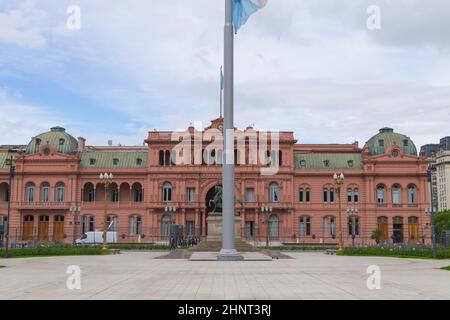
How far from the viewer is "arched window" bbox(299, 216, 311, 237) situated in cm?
8938

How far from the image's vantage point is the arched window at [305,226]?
89375 millimetres

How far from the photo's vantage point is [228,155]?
35156mm

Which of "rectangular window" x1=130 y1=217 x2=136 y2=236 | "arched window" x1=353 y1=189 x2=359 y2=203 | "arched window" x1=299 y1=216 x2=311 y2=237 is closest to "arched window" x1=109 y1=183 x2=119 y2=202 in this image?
"rectangular window" x1=130 y1=217 x2=136 y2=236

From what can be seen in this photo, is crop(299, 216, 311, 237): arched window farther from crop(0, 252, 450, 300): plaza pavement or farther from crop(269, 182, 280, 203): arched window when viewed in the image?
crop(0, 252, 450, 300): plaza pavement

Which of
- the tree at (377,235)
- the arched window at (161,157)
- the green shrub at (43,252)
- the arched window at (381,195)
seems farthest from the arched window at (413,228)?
the green shrub at (43,252)

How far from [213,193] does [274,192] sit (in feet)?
31.5

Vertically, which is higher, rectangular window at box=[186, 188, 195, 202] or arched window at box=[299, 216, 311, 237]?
rectangular window at box=[186, 188, 195, 202]

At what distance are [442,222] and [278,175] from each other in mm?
45431

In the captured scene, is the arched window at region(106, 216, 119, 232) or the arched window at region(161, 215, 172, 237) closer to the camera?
the arched window at region(161, 215, 172, 237)

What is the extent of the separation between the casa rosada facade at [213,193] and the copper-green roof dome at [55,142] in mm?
1473

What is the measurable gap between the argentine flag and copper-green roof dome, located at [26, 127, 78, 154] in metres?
62.2

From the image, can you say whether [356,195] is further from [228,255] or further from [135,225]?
[228,255]

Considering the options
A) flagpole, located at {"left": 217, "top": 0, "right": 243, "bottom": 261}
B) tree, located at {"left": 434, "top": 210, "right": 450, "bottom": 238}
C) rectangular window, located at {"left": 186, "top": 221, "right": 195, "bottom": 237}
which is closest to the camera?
flagpole, located at {"left": 217, "top": 0, "right": 243, "bottom": 261}
